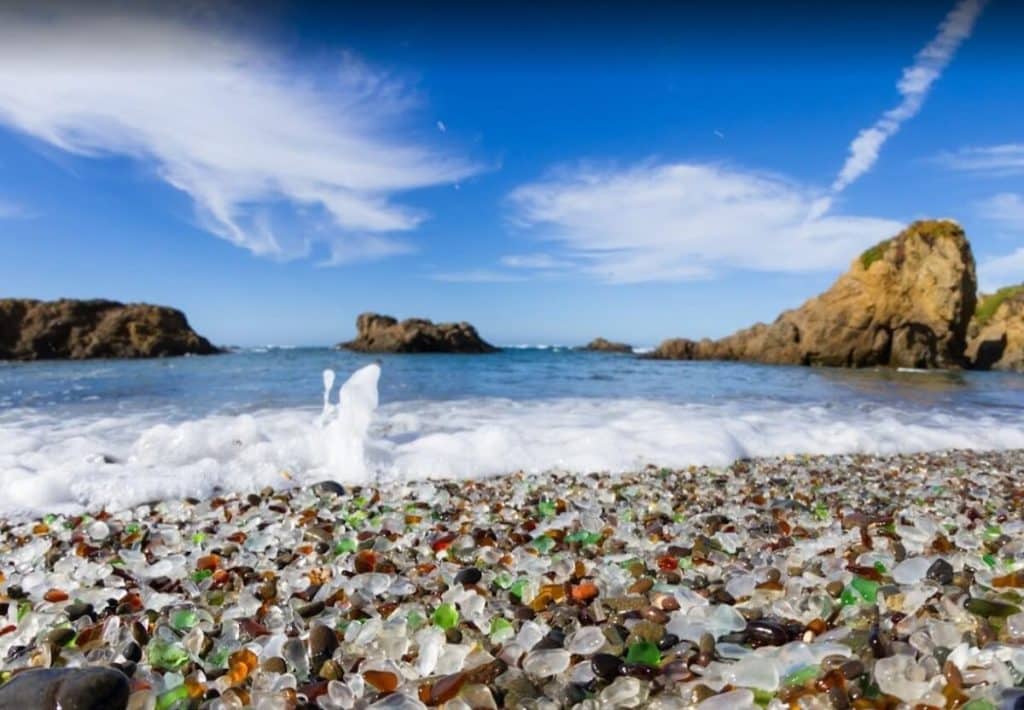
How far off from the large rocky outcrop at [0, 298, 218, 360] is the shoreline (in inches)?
1963

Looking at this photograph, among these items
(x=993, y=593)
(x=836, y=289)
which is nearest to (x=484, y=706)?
(x=993, y=593)

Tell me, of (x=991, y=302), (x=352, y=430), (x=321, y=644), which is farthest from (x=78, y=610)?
(x=991, y=302)

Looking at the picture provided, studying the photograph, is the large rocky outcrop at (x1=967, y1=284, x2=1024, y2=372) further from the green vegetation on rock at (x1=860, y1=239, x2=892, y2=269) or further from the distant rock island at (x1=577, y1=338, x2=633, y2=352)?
the distant rock island at (x1=577, y1=338, x2=633, y2=352)

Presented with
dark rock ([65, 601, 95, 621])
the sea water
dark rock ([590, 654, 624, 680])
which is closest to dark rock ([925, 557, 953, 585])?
dark rock ([590, 654, 624, 680])

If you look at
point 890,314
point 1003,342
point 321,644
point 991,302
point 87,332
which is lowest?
point 321,644

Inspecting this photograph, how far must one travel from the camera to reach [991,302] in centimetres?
5722

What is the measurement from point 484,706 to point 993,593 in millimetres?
1920

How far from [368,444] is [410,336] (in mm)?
46432

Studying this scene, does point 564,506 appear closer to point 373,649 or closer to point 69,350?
point 373,649

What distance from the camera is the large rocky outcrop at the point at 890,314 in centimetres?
3609

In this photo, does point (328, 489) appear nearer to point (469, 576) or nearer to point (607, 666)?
point (469, 576)

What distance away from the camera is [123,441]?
6102 millimetres

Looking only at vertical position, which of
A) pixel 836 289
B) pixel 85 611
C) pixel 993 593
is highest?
pixel 836 289

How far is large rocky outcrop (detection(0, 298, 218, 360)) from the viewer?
4353 centimetres
